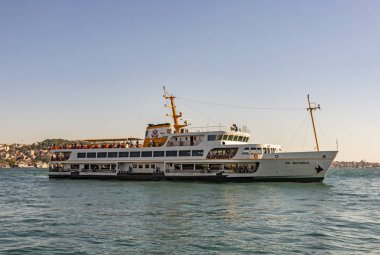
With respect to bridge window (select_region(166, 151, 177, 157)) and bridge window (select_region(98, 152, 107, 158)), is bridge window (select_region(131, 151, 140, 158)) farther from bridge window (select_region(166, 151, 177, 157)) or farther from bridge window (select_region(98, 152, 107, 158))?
bridge window (select_region(98, 152, 107, 158))

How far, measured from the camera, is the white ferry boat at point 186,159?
137 feet

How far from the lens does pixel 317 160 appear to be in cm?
4125

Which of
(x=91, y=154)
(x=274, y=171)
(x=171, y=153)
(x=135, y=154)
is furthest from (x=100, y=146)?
(x=274, y=171)

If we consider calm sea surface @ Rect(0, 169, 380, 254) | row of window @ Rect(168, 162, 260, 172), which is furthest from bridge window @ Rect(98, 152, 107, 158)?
calm sea surface @ Rect(0, 169, 380, 254)

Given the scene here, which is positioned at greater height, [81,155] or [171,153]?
[171,153]

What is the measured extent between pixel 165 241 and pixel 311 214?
10.3 meters

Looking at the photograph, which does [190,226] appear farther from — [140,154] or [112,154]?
[112,154]

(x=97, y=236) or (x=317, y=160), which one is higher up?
(x=317, y=160)

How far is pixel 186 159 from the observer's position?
47.3m

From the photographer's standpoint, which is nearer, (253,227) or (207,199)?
(253,227)

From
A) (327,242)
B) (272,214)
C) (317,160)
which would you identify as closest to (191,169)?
(317,160)

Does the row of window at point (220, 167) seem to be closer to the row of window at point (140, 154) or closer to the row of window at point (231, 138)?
the row of window at point (140, 154)

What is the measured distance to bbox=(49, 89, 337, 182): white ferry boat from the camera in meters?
41.9

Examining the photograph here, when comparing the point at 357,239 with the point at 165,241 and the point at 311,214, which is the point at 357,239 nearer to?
the point at 311,214
